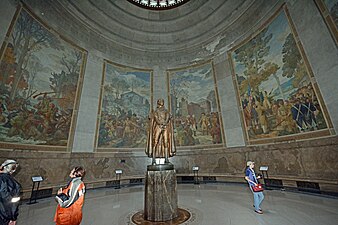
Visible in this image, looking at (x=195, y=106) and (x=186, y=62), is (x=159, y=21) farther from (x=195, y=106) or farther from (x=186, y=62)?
(x=195, y=106)

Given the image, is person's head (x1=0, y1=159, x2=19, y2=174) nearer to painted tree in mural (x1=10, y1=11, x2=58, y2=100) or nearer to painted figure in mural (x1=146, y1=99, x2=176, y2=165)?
painted figure in mural (x1=146, y1=99, x2=176, y2=165)

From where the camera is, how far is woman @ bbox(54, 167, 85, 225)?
2.28 meters

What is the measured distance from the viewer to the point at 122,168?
1024 cm

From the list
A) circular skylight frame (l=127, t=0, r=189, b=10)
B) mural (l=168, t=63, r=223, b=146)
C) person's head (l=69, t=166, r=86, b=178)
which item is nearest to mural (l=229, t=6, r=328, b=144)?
mural (l=168, t=63, r=223, b=146)

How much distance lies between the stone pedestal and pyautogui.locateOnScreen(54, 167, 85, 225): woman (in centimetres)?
201

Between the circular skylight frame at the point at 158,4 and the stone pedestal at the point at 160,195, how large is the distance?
10.9 metres

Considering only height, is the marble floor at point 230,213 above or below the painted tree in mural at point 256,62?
below

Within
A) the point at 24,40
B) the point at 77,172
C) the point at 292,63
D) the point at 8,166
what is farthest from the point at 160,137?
the point at 24,40

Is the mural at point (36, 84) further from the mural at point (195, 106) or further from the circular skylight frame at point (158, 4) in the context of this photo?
the mural at point (195, 106)

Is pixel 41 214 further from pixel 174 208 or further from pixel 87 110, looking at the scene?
pixel 87 110

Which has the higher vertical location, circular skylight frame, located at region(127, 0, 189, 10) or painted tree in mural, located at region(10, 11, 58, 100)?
circular skylight frame, located at region(127, 0, 189, 10)

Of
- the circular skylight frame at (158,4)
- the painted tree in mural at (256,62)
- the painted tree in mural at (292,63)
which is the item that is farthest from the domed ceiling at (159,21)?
the painted tree in mural at (292,63)

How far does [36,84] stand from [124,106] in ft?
16.1

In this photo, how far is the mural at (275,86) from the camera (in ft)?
21.6
